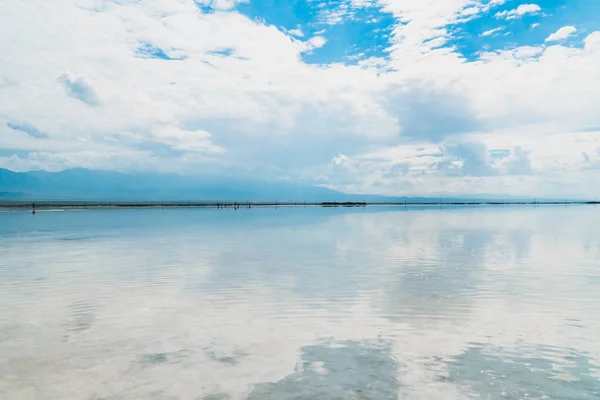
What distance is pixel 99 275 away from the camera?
28.8m

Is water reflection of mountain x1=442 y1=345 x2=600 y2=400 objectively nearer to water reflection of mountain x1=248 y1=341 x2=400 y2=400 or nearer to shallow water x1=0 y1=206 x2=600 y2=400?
shallow water x1=0 y1=206 x2=600 y2=400

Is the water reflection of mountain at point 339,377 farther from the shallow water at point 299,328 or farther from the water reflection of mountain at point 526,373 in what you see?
the water reflection of mountain at point 526,373

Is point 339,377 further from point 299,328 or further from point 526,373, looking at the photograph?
point 526,373

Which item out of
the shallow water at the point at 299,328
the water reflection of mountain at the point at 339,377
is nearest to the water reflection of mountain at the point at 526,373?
the shallow water at the point at 299,328

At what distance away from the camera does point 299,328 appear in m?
17.7

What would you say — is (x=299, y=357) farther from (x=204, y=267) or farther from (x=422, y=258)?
(x=422, y=258)

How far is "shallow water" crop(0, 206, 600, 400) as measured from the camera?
12430mm

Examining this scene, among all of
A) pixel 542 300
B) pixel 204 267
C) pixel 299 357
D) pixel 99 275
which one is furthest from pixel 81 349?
pixel 542 300

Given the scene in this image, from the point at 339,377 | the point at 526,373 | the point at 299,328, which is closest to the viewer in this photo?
the point at 339,377

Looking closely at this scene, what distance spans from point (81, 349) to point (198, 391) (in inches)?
218

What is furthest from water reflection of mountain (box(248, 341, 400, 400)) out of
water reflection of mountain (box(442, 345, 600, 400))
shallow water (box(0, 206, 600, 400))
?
water reflection of mountain (box(442, 345, 600, 400))

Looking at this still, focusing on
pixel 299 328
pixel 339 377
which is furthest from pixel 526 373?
pixel 299 328

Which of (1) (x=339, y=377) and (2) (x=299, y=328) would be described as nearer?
(1) (x=339, y=377)

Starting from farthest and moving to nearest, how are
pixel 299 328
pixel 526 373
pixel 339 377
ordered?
pixel 299 328
pixel 526 373
pixel 339 377
